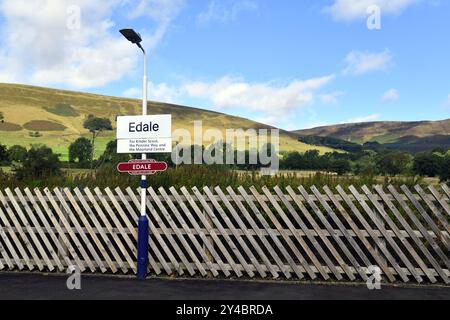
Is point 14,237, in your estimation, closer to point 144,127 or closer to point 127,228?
point 127,228

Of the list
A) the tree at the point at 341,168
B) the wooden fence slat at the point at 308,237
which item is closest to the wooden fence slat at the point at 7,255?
the wooden fence slat at the point at 308,237

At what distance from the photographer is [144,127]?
885 cm

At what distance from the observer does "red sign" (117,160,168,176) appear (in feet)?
28.3

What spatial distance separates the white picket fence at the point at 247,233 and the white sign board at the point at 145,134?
87 cm

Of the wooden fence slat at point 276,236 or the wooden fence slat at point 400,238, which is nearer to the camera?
the wooden fence slat at point 400,238

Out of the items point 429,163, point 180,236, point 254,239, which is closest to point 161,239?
point 180,236

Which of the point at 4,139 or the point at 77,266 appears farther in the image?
the point at 4,139

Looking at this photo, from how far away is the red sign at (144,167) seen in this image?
8.64m

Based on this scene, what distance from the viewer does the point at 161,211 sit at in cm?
910

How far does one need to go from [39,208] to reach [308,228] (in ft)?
18.2

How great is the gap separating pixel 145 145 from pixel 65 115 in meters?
145

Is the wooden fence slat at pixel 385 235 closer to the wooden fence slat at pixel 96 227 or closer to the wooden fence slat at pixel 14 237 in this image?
the wooden fence slat at pixel 96 227

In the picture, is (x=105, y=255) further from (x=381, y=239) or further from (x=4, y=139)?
(x=4, y=139)
